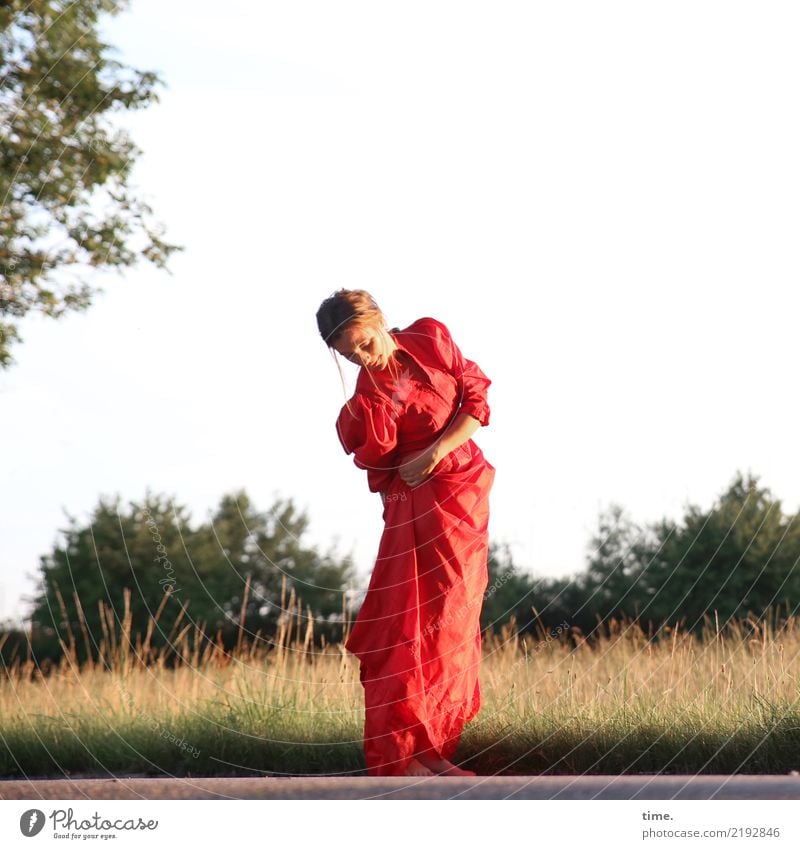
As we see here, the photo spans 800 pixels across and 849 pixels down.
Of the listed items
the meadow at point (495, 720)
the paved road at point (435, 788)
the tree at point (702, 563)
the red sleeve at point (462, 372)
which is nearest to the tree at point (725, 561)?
the tree at point (702, 563)

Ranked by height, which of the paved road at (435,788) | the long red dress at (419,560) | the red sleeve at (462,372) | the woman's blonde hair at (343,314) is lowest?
the paved road at (435,788)

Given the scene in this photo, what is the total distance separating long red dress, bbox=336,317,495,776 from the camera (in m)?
→ 4.48

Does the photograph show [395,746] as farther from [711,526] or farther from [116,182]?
[711,526]

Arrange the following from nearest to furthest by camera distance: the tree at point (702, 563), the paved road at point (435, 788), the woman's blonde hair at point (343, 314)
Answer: the paved road at point (435, 788)
the woman's blonde hair at point (343, 314)
the tree at point (702, 563)

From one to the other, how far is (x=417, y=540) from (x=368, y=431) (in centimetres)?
47

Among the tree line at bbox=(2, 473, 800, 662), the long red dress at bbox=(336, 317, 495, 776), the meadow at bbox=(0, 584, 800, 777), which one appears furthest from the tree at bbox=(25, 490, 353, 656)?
the long red dress at bbox=(336, 317, 495, 776)

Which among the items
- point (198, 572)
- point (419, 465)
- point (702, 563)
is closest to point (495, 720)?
point (419, 465)

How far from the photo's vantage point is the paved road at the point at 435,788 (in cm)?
372

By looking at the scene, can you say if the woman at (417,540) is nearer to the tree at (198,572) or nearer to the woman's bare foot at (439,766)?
the woman's bare foot at (439,766)

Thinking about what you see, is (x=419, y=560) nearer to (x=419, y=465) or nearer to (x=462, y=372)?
(x=419, y=465)
